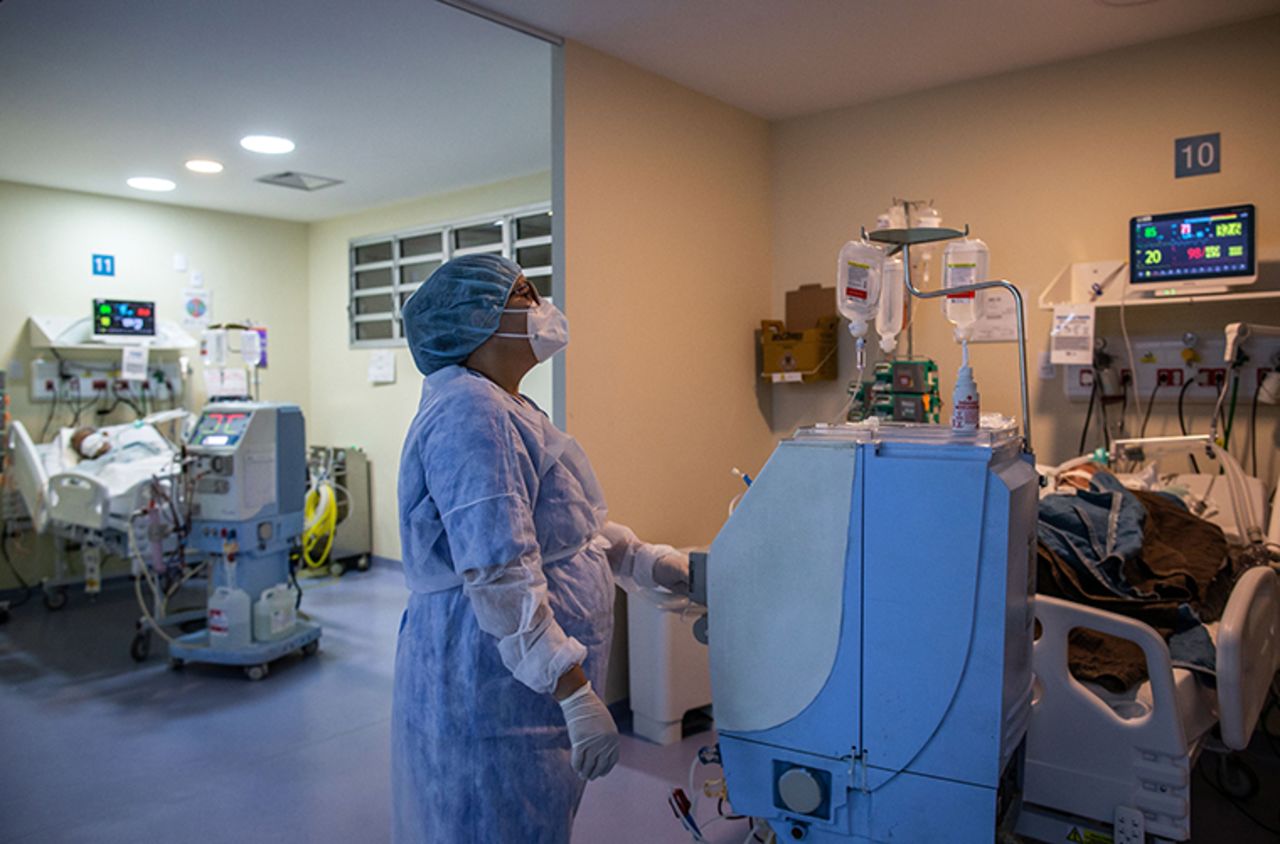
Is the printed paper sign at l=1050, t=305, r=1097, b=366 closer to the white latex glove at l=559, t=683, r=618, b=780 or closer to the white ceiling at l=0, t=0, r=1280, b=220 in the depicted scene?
the white ceiling at l=0, t=0, r=1280, b=220

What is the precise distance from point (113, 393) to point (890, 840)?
5.82m

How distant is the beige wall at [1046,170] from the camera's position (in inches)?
118

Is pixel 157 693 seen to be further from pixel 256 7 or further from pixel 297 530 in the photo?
pixel 256 7

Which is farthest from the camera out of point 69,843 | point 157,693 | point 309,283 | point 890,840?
point 309,283

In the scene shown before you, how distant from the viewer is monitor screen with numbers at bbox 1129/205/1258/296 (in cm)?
282

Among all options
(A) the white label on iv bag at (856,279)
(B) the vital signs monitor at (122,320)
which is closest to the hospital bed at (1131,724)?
(A) the white label on iv bag at (856,279)

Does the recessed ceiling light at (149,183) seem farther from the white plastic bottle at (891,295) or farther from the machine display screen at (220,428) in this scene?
the white plastic bottle at (891,295)

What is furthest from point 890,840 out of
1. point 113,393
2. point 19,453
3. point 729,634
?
point 113,393

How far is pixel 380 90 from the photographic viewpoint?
359cm

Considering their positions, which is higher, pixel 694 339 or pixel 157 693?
pixel 694 339

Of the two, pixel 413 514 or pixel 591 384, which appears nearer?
pixel 413 514

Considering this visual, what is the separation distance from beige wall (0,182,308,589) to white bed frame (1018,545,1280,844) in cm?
568

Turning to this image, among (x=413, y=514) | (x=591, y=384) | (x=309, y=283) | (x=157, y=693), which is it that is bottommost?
(x=157, y=693)

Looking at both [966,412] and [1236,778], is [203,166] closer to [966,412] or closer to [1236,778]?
[966,412]
